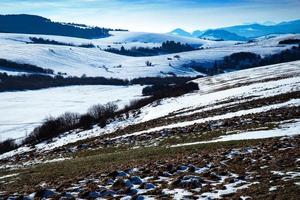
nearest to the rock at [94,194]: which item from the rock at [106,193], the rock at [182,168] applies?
the rock at [106,193]

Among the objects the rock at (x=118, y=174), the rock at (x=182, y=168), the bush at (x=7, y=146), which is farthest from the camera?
the bush at (x=7, y=146)

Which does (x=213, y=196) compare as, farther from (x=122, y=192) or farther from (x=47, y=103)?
(x=47, y=103)

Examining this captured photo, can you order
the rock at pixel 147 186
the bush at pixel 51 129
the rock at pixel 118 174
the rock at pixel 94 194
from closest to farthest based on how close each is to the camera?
the rock at pixel 94 194
the rock at pixel 147 186
the rock at pixel 118 174
the bush at pixel 51 129

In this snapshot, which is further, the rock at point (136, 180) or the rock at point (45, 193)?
the rock at point (136, 180)

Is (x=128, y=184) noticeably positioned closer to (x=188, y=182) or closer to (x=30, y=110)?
(x=188, y=182)

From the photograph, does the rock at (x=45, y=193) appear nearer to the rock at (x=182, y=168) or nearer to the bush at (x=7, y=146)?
the rock at (x=182, y=168)

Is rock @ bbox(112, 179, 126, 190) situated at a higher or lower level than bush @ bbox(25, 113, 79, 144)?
higher

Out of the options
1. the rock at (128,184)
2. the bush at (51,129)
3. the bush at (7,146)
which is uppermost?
the rock at (128,184)

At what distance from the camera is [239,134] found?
2869 cm

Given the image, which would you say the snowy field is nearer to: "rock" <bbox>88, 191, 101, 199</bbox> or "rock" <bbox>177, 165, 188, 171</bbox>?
"rock" <bbox>177, 165, 188, 171</bbox>

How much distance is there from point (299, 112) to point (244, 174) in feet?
60.5

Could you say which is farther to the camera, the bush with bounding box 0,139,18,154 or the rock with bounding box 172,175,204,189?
the bush with bounding box 0,139,18,154

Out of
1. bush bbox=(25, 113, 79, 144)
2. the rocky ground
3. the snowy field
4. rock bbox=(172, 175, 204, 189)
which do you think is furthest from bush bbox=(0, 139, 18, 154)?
rock bbox=(172, 175, 204, 189)

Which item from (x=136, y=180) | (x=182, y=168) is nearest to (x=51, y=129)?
(x=182, y=168)
